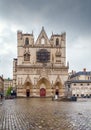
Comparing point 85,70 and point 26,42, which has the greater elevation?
point 26,42

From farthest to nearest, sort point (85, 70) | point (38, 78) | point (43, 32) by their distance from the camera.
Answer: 1. point (85, 70)
2. point (43, 32)
3. point (38, 78)

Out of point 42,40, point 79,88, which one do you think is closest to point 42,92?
point 79,88

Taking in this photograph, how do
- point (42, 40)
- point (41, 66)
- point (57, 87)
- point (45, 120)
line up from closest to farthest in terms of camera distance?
point (45, 120) → point (41, 66) → point (57, 87) → point (42, 40)

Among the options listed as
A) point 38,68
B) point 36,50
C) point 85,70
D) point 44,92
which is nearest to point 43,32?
point 36,50

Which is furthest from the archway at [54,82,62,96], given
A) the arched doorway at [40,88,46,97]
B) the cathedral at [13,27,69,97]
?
the arched doorway at [40,88,46,97]

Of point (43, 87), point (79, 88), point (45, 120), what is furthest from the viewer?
point (43, 87)

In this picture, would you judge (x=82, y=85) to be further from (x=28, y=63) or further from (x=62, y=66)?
(x=28, y=63)

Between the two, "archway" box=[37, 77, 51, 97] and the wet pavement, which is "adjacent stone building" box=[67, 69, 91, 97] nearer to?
"archway" box=[37, 77, 51, 97]

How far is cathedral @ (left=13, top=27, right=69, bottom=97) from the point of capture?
10781cm

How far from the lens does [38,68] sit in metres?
109

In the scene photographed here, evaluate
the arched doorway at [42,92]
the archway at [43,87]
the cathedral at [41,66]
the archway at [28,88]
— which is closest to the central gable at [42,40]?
the cathedral at [41,66]

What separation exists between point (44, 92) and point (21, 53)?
17413 mm

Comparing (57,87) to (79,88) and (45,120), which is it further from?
(45,120)

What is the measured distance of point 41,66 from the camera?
357 ft
